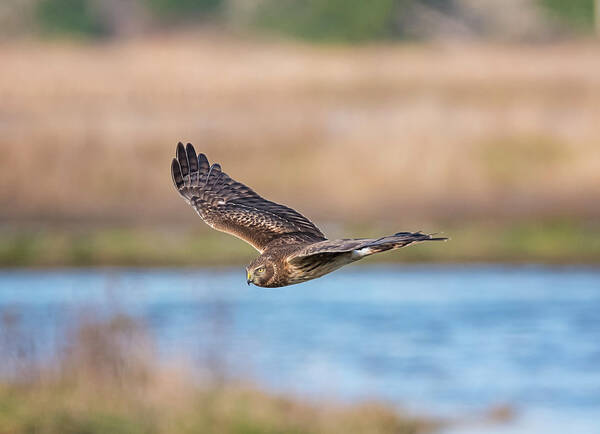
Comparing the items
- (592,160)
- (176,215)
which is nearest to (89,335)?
(176,215)

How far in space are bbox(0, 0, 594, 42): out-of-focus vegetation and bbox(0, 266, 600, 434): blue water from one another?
18440 millimetres

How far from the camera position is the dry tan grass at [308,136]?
30.9 metres

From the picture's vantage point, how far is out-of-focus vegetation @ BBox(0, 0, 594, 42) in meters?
47.3

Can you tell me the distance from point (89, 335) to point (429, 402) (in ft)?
16.8

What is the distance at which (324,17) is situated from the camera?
159ft

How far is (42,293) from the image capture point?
80.3 ft

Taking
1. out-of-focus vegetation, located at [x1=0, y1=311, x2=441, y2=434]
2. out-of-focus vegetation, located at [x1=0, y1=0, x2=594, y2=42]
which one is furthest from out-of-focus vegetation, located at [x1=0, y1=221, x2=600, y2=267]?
out-of-focus vegetation, located at [x1=0, y1=0, x2=594, y2=42]

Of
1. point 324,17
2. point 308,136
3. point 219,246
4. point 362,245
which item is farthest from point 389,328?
point 324,17

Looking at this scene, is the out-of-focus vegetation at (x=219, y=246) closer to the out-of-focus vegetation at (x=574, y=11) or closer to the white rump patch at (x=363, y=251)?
the white rump patch at (x=363, y=251)

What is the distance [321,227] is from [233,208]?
57.8 feet

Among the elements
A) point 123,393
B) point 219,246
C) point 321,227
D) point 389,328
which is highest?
point 321,227

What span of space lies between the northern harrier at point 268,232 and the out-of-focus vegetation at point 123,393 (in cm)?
455

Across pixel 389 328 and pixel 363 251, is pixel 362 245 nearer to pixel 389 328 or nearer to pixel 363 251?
pixel 363 251

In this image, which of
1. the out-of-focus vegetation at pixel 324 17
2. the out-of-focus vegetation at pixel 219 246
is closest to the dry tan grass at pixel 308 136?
the out-of-focus vegetation at pixel 219 246
